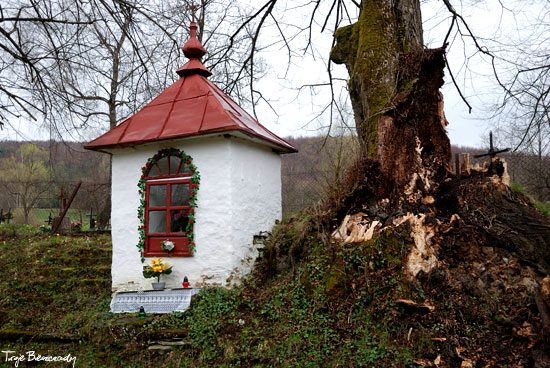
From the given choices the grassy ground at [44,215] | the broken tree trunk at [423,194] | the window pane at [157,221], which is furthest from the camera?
the grassy ground at [44,215]

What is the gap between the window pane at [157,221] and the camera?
7.02 meters

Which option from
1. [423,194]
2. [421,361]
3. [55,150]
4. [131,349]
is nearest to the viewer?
[421,361]

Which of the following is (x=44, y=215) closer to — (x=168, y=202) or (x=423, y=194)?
(x=168, y=202)

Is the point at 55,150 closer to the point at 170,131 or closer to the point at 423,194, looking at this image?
the point at 170,131

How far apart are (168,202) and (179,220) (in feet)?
1.48

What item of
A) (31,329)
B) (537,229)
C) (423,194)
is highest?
(423,194)

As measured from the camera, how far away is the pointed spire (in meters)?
7.87

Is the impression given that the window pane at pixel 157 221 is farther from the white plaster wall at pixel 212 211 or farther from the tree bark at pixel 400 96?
the tree bark at pixel 400 96

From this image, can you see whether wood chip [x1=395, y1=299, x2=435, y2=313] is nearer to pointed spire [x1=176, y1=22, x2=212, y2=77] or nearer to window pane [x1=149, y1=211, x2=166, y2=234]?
window pane [x1=149, y1=211, x2=166, y2=234]

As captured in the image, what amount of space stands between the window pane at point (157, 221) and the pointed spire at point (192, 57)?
3.05 meters

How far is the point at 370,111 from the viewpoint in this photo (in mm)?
6281

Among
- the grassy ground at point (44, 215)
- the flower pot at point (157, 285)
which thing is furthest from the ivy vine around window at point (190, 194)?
the grassy ground at point (44, 215)

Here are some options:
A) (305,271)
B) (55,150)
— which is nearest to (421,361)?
(305,271)

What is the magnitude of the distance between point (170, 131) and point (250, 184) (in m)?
1.72
